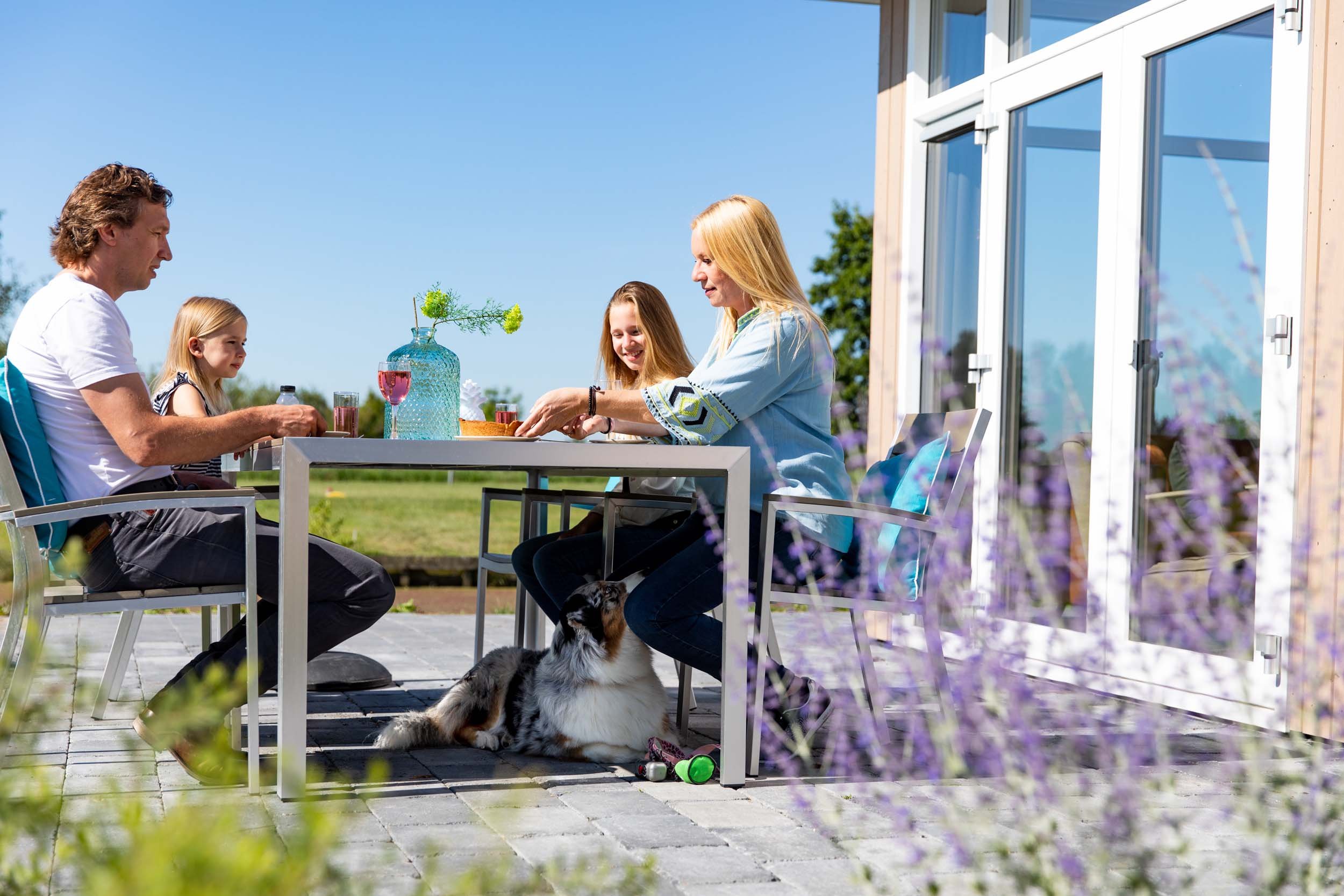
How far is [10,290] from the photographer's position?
1146cm

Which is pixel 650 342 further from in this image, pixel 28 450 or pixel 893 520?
pixel 28 450

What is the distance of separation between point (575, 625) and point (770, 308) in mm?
927

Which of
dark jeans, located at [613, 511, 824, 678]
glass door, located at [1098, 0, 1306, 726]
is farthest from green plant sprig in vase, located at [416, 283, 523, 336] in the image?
glass door, located at [1098, 0, 1306, 726]

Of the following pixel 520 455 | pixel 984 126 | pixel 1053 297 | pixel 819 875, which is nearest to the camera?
pixel 819 875

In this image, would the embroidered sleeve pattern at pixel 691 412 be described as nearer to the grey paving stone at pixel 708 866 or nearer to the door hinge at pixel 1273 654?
the grey paving stone at pixel 708 866

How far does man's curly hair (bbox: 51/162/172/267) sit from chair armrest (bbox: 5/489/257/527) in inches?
25.0

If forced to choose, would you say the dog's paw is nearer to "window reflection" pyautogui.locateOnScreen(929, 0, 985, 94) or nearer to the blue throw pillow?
the blue throw pillow

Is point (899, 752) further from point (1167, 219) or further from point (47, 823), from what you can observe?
point (47, 823)

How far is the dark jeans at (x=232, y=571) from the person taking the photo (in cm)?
264

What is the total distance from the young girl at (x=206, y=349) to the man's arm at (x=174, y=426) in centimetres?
123

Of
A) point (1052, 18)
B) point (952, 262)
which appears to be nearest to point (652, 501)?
point (952, 262)

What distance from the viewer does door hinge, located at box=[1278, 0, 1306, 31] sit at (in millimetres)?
3598

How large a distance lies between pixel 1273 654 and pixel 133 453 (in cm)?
317

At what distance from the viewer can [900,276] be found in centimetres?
140
